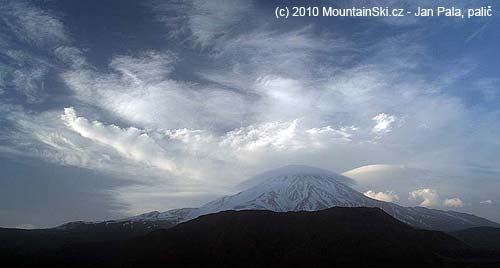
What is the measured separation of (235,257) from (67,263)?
77946mm

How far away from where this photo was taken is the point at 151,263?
187250mm

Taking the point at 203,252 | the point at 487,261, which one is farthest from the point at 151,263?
the point at 487,261

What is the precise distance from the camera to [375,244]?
189 meters

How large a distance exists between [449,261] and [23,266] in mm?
178686

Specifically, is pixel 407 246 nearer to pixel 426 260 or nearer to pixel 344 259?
pixel 426 260

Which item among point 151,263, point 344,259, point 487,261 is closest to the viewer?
point 487,261

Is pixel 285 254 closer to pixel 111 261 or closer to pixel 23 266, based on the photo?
pixel 111 261

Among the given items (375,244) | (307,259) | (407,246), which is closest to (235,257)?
(307,259)

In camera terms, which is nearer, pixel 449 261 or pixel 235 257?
pixel 449 261

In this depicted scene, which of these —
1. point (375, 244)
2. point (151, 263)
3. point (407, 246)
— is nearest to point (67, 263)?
point (151, 263)

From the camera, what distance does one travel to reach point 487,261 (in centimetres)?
16438

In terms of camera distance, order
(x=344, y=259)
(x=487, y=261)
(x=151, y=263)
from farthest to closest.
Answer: (x=151, y=263) → (x=344, y=259) → (x=487, y=261)

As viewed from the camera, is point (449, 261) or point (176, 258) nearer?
point (449, 261)

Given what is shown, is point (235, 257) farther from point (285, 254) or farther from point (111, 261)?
point (111, 261)
